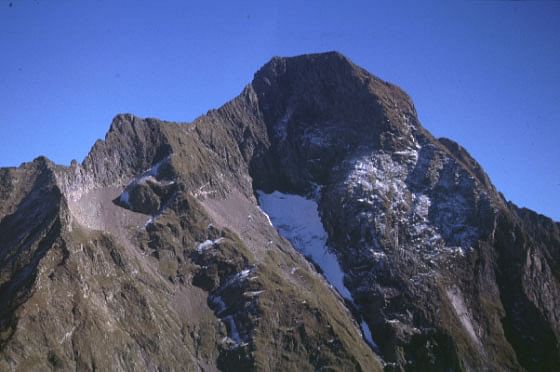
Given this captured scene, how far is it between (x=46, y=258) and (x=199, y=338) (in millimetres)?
42841

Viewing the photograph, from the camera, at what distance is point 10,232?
643 feet

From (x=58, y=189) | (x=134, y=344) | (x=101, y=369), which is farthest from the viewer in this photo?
(x=58, y=189)

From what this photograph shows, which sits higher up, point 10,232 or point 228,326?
point 10,232

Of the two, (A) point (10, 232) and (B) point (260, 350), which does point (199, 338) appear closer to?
(B) point (260, 350)

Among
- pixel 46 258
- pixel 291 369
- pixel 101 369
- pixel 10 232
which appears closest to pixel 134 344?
pixel 101 369

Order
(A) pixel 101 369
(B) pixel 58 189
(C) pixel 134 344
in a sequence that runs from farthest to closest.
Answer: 1. (B) pixel 58 189
2. (C) pixel 134 344
3. (A) pixel 101 369

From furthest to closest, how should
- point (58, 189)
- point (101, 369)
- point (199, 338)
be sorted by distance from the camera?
point (58, 189) < point (199, 338) < point (101, 369)

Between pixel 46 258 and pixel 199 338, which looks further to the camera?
pixel 199 338

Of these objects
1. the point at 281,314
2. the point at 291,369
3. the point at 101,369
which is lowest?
the point at 101,369

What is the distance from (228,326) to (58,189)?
5906cm

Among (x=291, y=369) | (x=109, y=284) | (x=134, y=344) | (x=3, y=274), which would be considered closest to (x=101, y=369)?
(x=134, y=344)

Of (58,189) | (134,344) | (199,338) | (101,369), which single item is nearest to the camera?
(101,369)

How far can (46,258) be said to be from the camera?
16762cm

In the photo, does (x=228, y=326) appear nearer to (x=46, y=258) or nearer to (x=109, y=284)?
(x=109, y=284)
